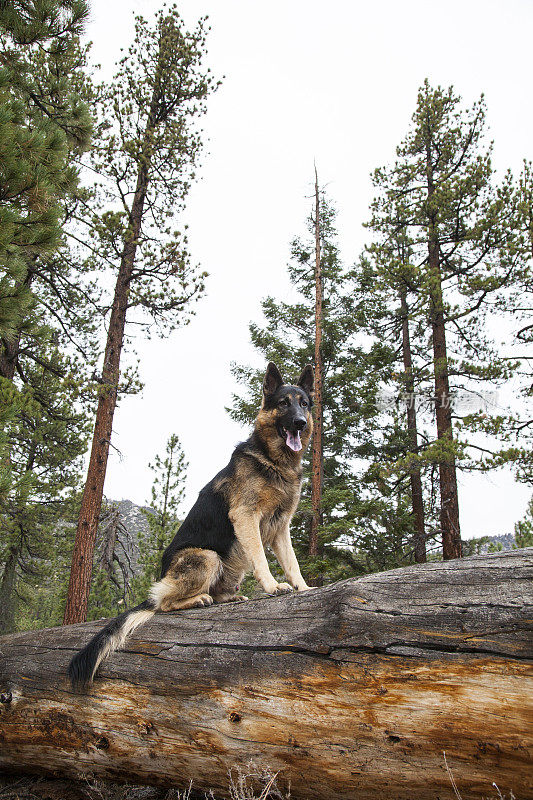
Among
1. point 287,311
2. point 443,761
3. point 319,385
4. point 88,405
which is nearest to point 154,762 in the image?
point 443,761

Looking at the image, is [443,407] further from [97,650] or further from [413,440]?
[97,650]

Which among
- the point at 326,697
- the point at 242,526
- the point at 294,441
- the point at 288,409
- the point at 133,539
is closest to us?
the point at 326,697

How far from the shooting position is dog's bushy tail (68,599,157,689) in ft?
13.0

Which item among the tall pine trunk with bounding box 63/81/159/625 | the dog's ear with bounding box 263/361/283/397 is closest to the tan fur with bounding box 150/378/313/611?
the dog's ear with bounding box 263/361/283/397

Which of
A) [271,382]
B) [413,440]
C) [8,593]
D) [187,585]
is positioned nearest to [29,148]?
[271,382]

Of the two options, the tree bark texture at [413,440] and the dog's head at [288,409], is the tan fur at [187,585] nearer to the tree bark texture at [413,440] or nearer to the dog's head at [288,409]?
the dog's head at [288,409]

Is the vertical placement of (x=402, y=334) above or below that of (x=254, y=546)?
above

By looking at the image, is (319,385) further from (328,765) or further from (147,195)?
Result: (328,765)

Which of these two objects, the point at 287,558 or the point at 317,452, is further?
the point at 317,452

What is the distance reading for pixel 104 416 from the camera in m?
10.8

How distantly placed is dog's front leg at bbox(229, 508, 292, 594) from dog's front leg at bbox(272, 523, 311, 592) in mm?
291

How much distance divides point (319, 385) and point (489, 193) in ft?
26.8

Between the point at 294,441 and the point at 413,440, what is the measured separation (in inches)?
571

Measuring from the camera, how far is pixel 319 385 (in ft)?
56.5
